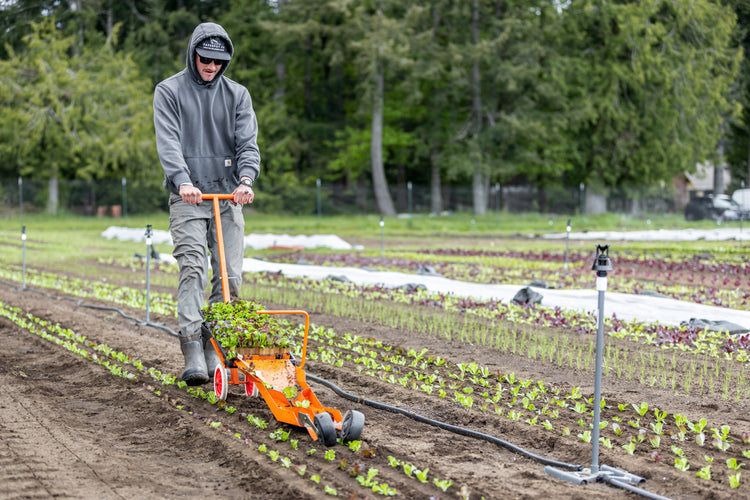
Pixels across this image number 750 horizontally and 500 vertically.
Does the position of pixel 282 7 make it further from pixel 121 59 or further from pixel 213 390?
pixel 213 390

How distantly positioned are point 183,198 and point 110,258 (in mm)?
14949

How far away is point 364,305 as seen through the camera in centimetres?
1101

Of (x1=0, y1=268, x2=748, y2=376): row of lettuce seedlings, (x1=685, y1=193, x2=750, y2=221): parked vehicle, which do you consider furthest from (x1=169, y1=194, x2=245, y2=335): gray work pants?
(x1=685, y1=193, x2=750, y2=221): parked vehicle

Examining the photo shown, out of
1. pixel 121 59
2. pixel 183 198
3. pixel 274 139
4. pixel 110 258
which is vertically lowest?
pixel 110 258

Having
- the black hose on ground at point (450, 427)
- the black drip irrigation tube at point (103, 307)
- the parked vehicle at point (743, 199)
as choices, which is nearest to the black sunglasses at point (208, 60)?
the black drip irrigation tube at point (103, 307)

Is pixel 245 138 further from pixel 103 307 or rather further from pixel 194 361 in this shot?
pixel 103 307

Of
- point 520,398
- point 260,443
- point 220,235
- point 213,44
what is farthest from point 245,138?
point 520,398

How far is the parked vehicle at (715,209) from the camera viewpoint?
128 feet

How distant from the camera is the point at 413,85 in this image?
38719 mm

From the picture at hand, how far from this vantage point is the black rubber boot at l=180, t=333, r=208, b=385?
5.84 m

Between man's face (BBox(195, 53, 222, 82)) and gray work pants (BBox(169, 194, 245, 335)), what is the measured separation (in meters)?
0.96

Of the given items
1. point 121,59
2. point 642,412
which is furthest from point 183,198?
point 121,59

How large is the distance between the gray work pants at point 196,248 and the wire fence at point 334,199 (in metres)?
30.2

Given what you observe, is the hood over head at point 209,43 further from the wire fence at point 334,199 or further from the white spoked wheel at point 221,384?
the wire fence at point 334,199
